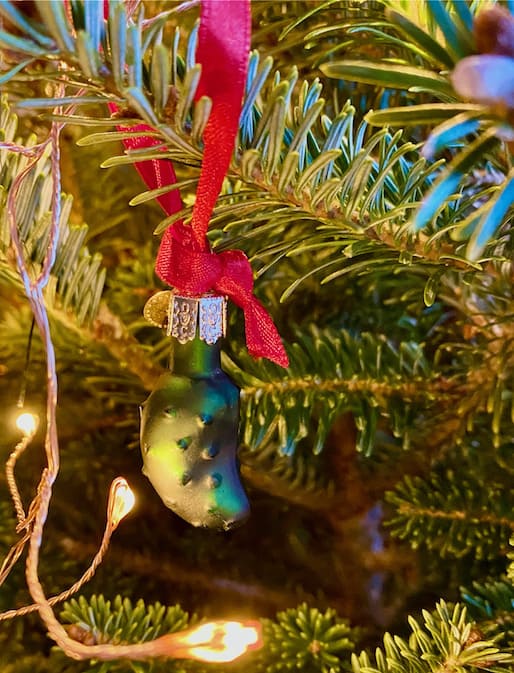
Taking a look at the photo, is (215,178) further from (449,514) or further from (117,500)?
(449,514)

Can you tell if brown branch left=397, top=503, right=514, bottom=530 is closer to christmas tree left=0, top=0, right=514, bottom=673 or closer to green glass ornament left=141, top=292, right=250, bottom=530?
christmas tree left=0, top=0, right=514, bottom=673

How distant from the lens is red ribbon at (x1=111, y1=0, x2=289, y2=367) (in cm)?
20

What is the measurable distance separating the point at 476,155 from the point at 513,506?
0.88 feet

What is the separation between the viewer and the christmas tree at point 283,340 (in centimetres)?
21

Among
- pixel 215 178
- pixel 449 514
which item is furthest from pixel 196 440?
pixel 449 514

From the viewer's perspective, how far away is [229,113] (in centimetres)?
22

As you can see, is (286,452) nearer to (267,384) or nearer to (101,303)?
(267,384)

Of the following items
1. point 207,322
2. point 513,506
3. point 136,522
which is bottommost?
point 136,522

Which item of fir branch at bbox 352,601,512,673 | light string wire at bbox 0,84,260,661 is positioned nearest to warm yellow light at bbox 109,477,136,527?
light string wire at bbox 0,84,260,661

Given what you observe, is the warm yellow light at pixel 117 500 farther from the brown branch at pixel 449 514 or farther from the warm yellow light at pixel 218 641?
the brown branch at pixel 449 514

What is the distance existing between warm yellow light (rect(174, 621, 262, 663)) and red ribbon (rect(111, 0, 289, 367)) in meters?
0.12

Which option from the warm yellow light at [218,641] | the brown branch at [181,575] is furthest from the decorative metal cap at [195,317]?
the brown branch at [181,575]

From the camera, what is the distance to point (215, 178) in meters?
0.23

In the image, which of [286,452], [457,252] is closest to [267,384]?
[286,452]
